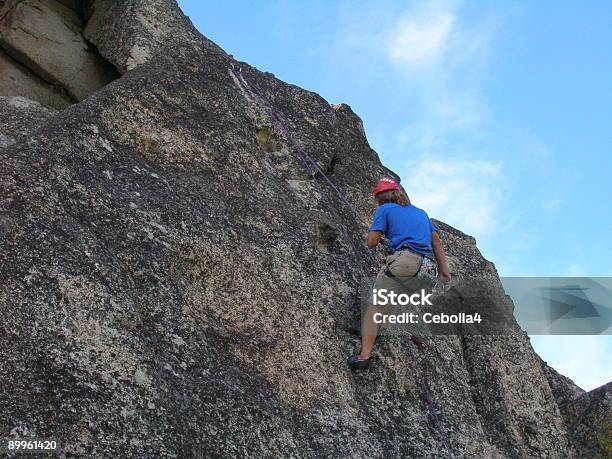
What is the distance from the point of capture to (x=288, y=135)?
14141 millimetres

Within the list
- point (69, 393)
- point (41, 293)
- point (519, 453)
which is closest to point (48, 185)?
point (41, 293)

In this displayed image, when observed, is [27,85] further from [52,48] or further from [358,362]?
[358,362]

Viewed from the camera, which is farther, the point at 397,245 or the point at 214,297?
the point at 397,245

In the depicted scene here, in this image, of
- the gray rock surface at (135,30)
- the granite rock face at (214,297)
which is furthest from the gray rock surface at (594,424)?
the gray rock surface at (135,30)

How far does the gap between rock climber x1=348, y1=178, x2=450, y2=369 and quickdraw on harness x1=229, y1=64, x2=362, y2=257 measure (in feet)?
6.14

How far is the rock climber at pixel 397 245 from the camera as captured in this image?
35.3ft

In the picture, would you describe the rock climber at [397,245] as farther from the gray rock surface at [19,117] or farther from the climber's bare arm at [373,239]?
the gray rock surface at [19,117]

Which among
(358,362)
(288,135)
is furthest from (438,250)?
(288,135)

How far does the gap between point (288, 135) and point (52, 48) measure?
19.3 feet

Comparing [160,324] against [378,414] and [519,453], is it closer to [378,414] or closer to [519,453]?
[378,414]

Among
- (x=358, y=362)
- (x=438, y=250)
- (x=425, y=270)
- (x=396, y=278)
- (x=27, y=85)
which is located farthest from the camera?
(x=27, y=85)

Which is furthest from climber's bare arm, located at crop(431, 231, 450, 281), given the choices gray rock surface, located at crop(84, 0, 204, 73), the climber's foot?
gray rock surface, located at crop(84, 0, 204, 73)

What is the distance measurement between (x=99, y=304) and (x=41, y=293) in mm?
598

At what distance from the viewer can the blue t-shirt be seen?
35.9ft
